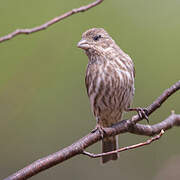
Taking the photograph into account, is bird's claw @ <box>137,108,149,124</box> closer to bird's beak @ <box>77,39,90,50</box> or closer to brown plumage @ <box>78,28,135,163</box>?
brown plumage @ <box>78,28,135,163</box>

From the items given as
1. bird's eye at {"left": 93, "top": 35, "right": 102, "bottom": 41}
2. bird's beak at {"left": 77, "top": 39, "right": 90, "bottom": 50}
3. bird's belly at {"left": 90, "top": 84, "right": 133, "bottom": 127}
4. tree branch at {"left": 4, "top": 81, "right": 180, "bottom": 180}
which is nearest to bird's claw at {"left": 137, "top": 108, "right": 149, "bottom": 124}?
tree branch at {"left": 4, "top": 81, "right": 180, "bottom": 180}

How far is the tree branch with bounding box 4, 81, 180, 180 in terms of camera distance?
12.1 feet

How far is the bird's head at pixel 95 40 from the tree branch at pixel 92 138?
1.12 metres

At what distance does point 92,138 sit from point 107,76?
116 cm

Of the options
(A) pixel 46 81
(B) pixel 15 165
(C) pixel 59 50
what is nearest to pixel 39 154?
(B) pixel 15 165

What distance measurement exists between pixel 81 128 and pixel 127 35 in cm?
167

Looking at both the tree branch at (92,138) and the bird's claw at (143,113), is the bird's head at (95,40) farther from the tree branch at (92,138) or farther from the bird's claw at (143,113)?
the bird's claw at (143,113)

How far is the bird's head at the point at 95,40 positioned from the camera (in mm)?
5188

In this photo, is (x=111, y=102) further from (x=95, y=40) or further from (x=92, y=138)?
(x=92, y=138)

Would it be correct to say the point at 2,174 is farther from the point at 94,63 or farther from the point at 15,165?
the point at 94,63

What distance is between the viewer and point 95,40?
5.29m

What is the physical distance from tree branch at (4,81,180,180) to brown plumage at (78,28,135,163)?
29.5 inches

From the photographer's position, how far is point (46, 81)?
614 centimetres

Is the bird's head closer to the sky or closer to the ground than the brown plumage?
closer to the sky
